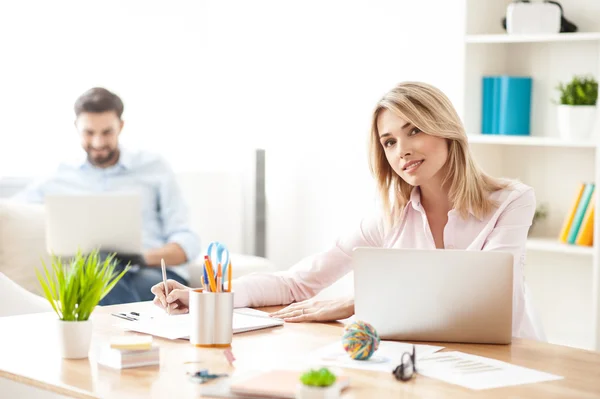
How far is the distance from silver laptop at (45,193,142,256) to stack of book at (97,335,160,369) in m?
2.40

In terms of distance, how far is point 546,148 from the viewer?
4.21m

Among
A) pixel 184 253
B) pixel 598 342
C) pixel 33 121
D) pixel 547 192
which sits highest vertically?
pixel 33 121

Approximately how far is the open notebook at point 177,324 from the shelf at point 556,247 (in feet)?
6.84

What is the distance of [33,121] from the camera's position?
4.59m

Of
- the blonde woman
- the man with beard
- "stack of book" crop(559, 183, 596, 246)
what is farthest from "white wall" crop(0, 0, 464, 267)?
the blonde woman

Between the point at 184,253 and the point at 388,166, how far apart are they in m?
1.90

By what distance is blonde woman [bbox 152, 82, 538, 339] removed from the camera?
7.70 ft

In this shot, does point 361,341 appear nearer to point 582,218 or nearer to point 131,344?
point 131,344

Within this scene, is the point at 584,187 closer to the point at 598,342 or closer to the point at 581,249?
the point at 581,249

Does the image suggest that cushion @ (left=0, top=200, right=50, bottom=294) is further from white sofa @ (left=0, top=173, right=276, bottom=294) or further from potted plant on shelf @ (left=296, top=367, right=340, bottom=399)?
potted plant on shelf @ (left=296, top=367, right=340, bottom=399)

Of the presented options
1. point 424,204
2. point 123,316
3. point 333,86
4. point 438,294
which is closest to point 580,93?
point 333,86

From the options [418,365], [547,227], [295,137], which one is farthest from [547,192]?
[418,365]

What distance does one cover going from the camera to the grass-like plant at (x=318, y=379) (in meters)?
1.37

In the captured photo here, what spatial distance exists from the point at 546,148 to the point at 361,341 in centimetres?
277
